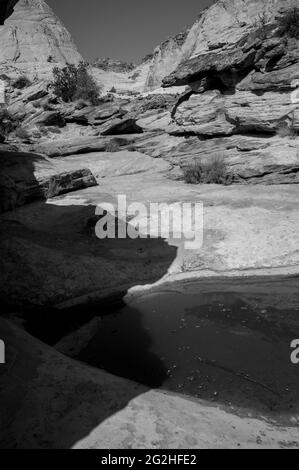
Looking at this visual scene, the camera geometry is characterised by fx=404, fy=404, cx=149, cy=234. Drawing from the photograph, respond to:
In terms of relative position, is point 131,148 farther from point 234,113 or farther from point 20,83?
point 20,83

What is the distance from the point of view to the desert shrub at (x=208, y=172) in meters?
18.0

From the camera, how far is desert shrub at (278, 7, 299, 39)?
2170 cm

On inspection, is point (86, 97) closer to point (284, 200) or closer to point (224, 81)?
point (224, 81)

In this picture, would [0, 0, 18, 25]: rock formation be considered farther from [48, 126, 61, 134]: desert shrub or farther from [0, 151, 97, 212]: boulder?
[48, 126, 61, 134]: desert shrub

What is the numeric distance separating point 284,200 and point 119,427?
11.4 metres

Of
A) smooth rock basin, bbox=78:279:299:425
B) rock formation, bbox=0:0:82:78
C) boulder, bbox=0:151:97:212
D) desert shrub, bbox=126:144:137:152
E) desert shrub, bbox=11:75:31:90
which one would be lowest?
smooth rock basin, bbox=78:279:299:425

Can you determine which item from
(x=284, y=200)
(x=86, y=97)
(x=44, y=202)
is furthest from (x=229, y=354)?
(x=86, y=97)

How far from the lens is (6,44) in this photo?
6444 cm
